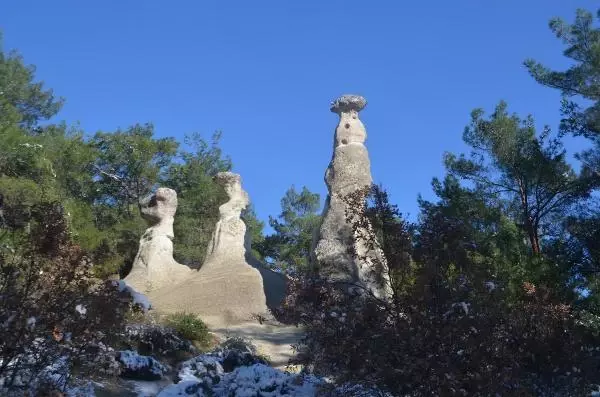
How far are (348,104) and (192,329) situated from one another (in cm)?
806

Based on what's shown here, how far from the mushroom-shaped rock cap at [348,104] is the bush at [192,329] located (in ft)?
24.9

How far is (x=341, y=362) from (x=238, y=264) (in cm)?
1154

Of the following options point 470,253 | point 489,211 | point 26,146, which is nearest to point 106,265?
point 26,146

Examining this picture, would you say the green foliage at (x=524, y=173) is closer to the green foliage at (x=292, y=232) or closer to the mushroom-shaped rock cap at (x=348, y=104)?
the mushroom-shaped rock cap at (x=348, y=104)

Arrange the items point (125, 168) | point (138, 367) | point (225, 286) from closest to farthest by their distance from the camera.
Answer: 1. point (138, 367)
2. point (225, 286)
3. point (125, 168)

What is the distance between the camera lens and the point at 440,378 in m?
5.20

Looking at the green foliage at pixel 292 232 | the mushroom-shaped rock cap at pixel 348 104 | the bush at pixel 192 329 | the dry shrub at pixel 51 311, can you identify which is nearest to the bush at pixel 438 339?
the dry shrub at pixel 51 311

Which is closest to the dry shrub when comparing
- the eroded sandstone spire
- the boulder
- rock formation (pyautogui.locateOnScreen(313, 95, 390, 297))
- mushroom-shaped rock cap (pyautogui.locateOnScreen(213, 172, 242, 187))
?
the boulder

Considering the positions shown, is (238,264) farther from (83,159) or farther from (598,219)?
(83,159)

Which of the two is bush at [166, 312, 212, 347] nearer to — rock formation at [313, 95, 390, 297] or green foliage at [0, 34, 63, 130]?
rock formation at [313, 95, 390, 297]

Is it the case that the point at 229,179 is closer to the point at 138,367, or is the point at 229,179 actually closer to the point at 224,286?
the point at 224,286

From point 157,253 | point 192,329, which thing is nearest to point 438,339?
point 192,329

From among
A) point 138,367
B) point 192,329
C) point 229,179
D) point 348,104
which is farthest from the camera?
point 229,179

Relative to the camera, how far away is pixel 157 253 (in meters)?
18.2
